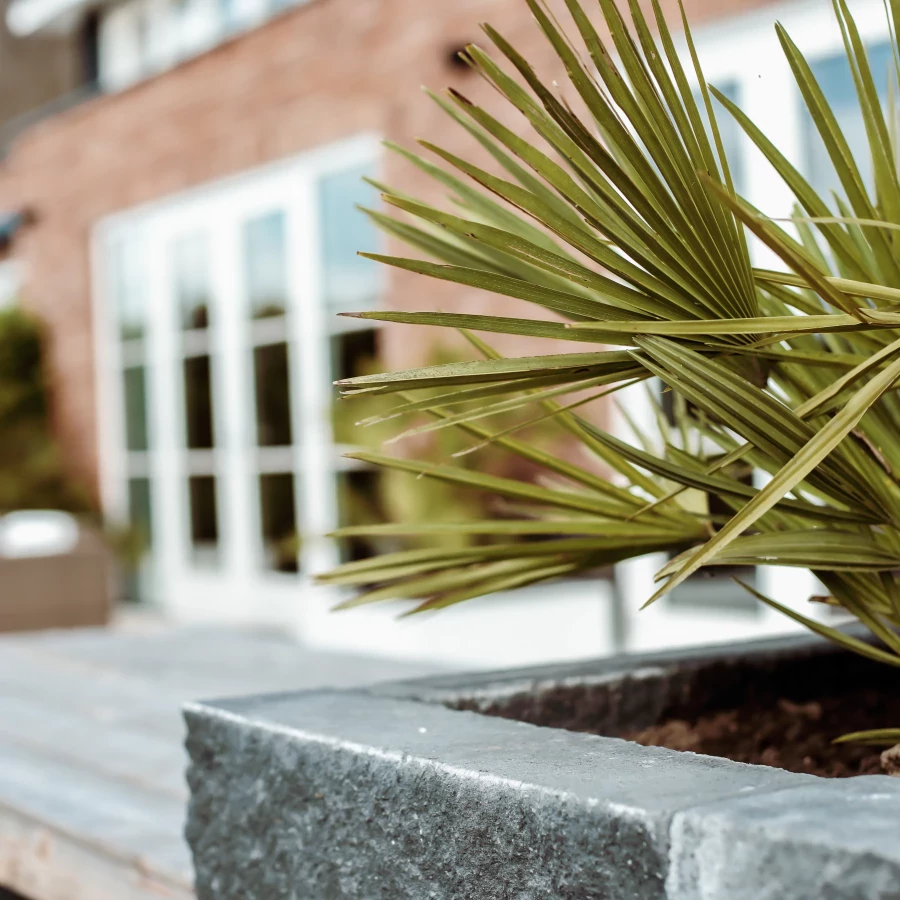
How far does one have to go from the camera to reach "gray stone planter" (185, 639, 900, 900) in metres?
0.65

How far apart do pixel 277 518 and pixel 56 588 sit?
1.91 meters

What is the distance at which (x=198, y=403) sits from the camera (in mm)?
7484

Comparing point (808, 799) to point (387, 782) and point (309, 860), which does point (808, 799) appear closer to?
point (387, 782)

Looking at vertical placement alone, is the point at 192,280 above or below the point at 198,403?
above

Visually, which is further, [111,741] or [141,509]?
[141,509]

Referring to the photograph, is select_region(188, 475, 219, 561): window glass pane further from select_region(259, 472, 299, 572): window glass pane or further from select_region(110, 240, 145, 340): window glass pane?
select_region(110, 240, 145, 340): window glass pane

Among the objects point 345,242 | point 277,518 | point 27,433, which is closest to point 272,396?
point 277,518

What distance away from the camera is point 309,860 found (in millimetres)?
980

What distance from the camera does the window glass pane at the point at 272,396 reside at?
682cm

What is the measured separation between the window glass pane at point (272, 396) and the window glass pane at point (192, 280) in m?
0.61

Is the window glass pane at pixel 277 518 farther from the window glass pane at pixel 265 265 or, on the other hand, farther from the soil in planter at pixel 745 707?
the soil in planter at pixel 745 707

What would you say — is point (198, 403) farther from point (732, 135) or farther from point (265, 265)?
point (732, 135)

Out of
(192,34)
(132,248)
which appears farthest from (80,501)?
(192,34)

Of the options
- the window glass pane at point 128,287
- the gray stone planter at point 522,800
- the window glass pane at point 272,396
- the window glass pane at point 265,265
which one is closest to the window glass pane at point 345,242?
the window glass pane at point 265,265
